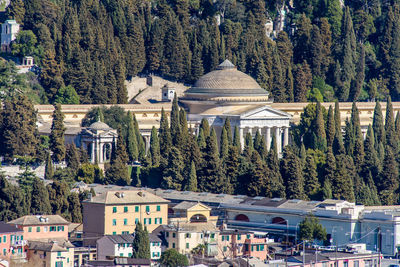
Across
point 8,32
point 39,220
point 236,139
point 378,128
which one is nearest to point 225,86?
point 378,128

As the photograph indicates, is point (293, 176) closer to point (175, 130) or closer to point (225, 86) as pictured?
point (175, 130)

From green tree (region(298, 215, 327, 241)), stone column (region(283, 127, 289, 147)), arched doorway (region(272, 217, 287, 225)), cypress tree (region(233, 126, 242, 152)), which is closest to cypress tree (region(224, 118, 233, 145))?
cypress tree (region(233, 126, 242, 152))

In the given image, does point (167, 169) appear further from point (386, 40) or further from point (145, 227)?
point (386, 40)

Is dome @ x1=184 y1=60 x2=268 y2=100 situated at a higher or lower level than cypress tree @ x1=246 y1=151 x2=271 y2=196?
higher

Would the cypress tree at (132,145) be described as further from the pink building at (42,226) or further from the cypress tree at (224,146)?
the pink building at (42,226)

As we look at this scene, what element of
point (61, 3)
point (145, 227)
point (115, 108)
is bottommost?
point (145, 227)

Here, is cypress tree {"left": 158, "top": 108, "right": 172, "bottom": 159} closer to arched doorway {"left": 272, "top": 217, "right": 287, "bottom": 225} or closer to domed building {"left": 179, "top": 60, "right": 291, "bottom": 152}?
domed building {"left": 179, "top": 60, "right": 291, "bottom": 152}

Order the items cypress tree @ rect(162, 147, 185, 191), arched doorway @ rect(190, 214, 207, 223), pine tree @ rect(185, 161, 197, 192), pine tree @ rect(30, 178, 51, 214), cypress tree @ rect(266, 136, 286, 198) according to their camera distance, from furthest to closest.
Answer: cypress tree @ rect(162, 147, 185, 191)
pine tree @ rect(185, 161, 197, 192)
cypress tree @ rect(266, 136, 286, 198)
arched doorway @ rect(190, 214, 207, 223)
pine tree @ rect(30, 178, 51, 214)

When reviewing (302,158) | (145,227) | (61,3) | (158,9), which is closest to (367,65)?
(158,9)
